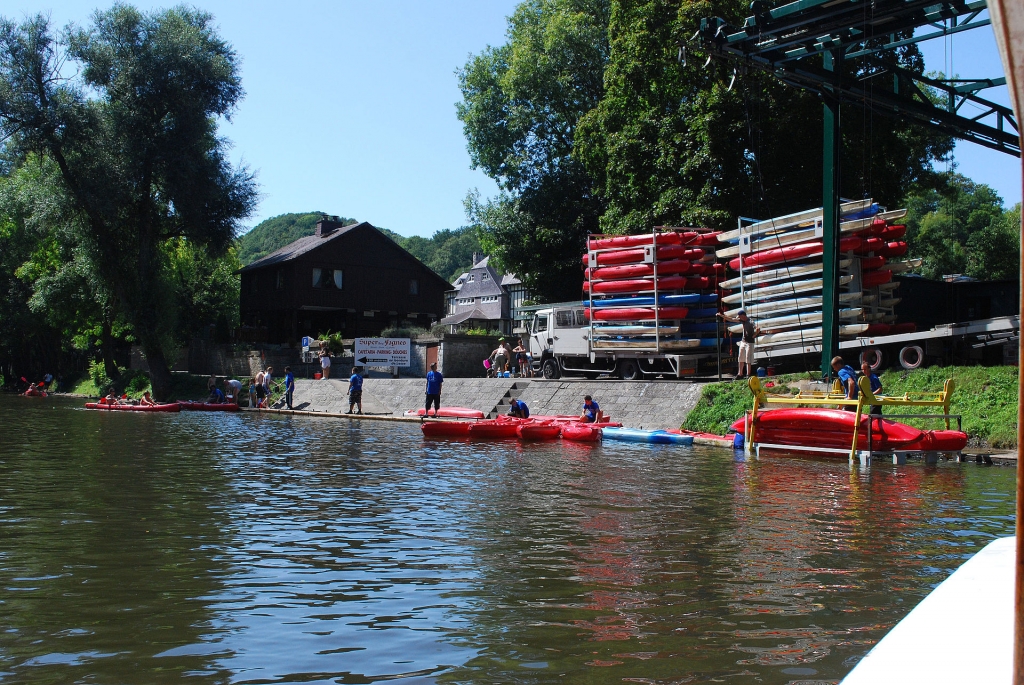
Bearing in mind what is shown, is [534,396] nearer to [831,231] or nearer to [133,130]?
[831,231]

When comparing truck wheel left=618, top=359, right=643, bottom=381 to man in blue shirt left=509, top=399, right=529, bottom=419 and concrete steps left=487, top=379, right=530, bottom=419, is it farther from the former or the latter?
man in blue shirt left=509, top=399, right=529, bottom=419

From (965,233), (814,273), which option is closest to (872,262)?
(814,273)

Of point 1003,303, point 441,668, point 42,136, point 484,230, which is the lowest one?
point 441,668

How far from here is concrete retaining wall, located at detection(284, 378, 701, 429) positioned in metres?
24.7

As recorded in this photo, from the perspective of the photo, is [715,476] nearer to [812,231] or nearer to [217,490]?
[217,490]

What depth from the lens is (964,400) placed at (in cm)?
1900

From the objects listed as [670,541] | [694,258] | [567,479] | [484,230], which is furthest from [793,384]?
[484,230]

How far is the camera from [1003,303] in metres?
28.3

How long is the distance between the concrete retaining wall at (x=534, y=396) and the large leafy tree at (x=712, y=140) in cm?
818

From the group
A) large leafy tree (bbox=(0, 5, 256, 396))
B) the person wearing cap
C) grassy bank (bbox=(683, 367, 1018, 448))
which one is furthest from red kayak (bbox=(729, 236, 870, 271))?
large leafy tree (bbox=(0, 5, 256, 396))

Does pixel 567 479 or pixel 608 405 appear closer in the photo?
pixel 567 479

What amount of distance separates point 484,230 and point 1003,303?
2525 cm

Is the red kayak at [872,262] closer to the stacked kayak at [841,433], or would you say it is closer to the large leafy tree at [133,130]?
the stacked kayak at [841,433]

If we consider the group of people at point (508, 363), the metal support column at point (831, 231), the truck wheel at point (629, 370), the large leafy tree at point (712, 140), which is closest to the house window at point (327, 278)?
the group of people at point (508, 363)
